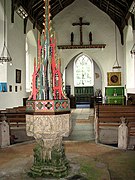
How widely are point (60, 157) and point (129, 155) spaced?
199cm

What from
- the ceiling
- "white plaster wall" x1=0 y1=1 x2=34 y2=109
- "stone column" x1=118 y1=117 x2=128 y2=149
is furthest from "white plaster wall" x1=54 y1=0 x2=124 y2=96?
"stone column" x1=118 y1=117 x2=128 y2=149

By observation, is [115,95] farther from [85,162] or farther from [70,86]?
[85,162]

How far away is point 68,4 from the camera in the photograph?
16625mm

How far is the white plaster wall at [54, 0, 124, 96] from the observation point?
54.1 ft

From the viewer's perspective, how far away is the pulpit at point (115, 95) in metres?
16.0

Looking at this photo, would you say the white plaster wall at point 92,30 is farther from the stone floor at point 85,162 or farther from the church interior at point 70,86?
the stone floor at point 85,162

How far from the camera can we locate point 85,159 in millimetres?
4504

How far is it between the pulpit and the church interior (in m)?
0.06

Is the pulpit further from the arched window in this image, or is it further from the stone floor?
the stone floor

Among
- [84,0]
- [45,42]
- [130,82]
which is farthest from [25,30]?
[45,42]

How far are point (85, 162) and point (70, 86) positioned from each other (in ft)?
58.0

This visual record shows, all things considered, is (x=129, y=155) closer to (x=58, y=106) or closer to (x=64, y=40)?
(x=58, y=106)

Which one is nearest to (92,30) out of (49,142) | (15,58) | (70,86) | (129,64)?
(129,64)

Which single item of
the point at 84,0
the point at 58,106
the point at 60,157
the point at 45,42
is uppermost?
the point at 84,0
